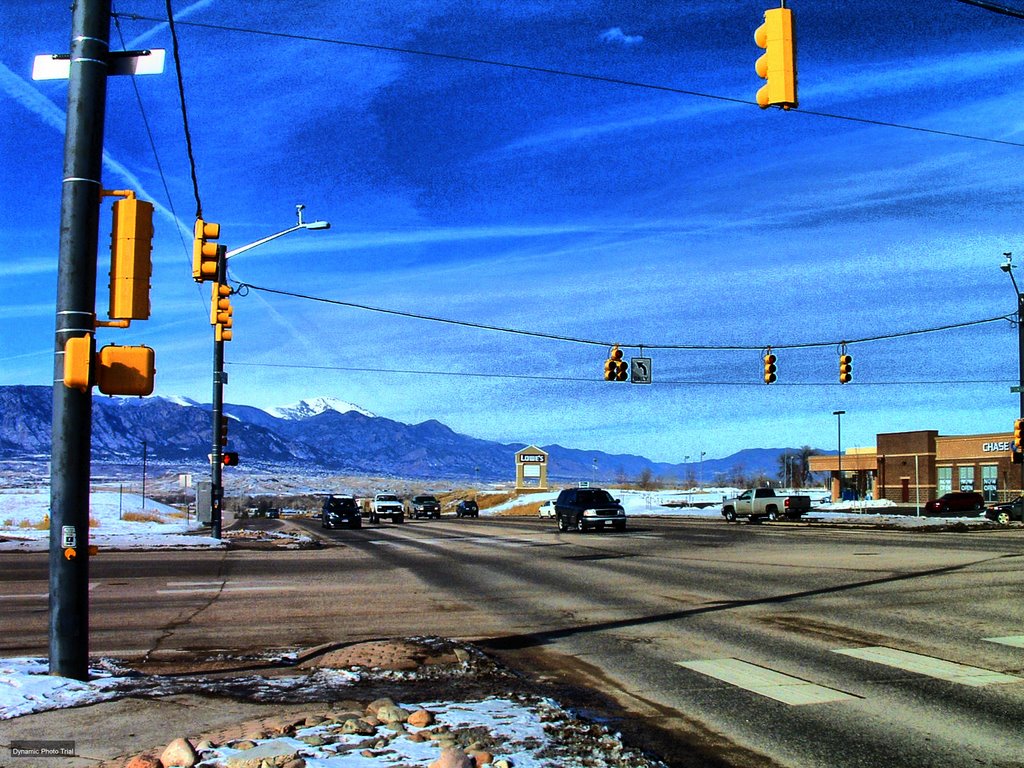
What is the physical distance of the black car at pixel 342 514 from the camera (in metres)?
53.4

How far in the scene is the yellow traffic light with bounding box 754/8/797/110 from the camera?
10.6 metres

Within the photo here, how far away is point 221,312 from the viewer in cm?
2352

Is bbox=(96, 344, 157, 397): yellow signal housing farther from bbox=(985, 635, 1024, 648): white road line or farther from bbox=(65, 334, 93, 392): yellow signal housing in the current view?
bbox=(985, 635, 1024, 648): white road line

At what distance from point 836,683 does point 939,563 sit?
13484 millimetres

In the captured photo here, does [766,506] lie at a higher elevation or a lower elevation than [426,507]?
higher

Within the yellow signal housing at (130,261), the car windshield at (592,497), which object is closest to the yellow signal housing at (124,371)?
the yellow signal housing at (130,261)

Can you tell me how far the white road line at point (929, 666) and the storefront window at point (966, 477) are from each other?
81581mm

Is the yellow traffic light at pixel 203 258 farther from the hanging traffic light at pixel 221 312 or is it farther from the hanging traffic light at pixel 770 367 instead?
the hanging traffic light at pixel 770 367

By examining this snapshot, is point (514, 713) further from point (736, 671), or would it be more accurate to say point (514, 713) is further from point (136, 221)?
point (136, 221)

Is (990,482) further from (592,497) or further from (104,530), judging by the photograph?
(104,530)

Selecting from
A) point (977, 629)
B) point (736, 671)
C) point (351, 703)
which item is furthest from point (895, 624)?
point (351, 703)

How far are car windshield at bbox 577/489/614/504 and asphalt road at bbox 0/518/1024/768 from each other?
46.2ft

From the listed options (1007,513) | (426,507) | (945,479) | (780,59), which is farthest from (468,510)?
(780,59)

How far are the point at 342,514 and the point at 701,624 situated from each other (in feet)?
141
